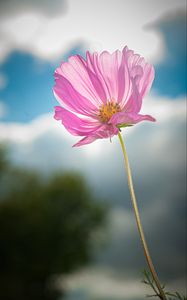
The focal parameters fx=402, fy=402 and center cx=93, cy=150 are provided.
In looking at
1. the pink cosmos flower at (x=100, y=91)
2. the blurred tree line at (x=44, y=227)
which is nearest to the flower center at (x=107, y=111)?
the pink cosmos flower at (x=100, y=91)

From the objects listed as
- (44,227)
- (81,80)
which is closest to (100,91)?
(81,80)

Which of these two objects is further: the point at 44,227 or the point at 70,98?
the point at 44,227

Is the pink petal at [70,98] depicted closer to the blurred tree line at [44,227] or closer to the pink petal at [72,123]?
the pink petal at [72,123]

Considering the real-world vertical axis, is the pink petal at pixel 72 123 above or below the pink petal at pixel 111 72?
below

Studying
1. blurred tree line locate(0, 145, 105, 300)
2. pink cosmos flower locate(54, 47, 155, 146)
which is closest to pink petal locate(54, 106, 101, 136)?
pink cosmos flower locate(54, 47, 155, 146)

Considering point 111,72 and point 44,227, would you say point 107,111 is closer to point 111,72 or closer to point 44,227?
point 111,72

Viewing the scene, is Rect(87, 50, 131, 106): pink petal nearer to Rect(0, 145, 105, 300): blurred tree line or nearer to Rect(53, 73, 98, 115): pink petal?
Rect(53, 73, 98, 115): pink petal
